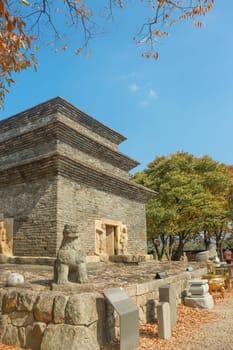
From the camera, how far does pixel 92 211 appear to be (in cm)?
1270

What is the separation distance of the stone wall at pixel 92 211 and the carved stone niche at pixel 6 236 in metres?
2.39

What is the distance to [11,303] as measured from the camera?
5.01 metres

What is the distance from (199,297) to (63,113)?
9746 millimetres

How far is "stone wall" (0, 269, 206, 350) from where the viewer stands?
423cm

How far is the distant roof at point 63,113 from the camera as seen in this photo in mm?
13789

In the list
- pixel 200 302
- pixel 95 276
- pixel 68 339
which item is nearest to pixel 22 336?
pixel 68 339

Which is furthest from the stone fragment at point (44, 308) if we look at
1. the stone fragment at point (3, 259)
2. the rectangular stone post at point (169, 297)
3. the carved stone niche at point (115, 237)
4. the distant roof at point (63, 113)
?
the distant roof at point (63, 113)

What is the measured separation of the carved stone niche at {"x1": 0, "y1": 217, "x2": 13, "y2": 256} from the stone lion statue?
6.62 m

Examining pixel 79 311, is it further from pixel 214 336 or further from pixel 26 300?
pixel 214 336

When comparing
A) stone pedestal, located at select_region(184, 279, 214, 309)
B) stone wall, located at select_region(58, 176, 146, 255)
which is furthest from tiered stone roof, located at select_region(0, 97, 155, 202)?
stone pedestal, located at select_region(184, 279, 214, 309)

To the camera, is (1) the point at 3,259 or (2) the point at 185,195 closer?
(1) the point at 3,259

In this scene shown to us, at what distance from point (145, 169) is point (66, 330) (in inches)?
876

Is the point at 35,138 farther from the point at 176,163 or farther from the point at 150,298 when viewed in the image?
the point at 176,163

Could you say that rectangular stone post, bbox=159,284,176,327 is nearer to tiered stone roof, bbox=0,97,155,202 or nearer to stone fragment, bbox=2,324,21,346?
stone fragment, bbox=2,324,21,346
